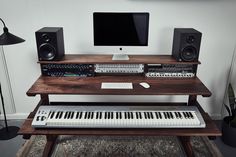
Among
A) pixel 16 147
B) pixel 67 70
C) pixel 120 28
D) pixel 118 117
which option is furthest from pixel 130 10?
pixel 16 147

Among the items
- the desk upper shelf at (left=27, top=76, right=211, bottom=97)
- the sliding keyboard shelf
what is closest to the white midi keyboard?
the sliding keyboard shelf

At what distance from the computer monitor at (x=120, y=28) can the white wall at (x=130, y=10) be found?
0.35m

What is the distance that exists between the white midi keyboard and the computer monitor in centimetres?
59

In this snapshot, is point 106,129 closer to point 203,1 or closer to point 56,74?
point 56,74

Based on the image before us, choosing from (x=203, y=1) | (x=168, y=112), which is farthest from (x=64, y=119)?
(x=203, y=1)

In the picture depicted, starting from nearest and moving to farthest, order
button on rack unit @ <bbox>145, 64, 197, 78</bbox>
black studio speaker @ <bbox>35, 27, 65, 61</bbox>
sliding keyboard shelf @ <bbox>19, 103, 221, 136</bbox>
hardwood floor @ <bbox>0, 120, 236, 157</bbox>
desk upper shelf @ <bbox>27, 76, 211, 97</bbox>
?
1. sliding keyboard shelf @ <bbox>19, 103, 221, 136</bbox>
2. desk upper shelf @ <bbox>27, 76, 211, 97</bbox>
3. black studio speaker @ <bbox>35, 27, 65, 61</bbox>
4. button on rack unit @ <bbox>145, 64, 197, 78</bbox>
5. hardwood floor @ <bbox>0, 120, 236, 157</bbox>

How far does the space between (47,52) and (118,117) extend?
33.1 inches

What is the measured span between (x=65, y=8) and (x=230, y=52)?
1799 millimetres

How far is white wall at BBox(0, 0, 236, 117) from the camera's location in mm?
2176

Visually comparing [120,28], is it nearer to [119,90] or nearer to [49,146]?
[119,90]

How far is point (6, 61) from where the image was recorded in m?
2.39

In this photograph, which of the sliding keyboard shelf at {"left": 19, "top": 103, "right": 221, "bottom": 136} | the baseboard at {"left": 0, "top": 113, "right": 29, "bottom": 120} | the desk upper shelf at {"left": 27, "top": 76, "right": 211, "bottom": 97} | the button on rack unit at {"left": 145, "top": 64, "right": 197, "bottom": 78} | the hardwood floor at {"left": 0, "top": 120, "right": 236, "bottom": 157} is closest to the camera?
the sliding keyboard shelf at {"left": 19, "top": 103, "right": 221, "bottom": 136}

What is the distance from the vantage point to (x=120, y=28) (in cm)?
192

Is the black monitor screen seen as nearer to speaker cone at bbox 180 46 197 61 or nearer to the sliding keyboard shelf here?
speaker cone at bbox 180 46 197 61
